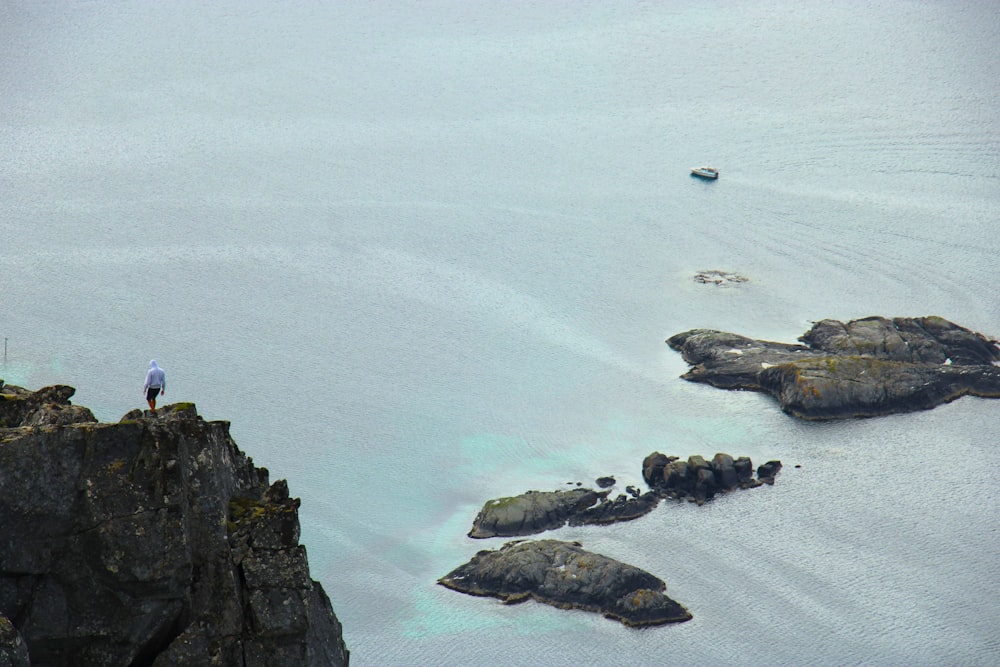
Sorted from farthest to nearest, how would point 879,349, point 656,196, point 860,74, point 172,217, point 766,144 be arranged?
point 860,74
point 766,144
point 656,196
point 172,217
point 879,349

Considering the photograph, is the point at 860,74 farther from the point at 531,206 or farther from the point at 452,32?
the point at 531,206

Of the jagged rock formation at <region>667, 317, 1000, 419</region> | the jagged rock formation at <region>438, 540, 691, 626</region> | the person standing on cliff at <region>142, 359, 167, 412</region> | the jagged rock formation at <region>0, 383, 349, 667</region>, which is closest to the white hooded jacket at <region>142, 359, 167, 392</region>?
the person standing on cliff at <region>142, 359, 167, 412</region>

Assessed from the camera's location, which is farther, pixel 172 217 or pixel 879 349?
pixel 172 217

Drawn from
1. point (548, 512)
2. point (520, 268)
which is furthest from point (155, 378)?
point (520, 268)

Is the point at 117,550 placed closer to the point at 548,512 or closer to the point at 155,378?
the point at 155,378

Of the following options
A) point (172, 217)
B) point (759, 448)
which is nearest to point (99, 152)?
point (172, 217)

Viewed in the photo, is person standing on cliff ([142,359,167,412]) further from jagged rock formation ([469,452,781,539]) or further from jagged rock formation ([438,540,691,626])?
jagged rock formation ([469,452,781,539])

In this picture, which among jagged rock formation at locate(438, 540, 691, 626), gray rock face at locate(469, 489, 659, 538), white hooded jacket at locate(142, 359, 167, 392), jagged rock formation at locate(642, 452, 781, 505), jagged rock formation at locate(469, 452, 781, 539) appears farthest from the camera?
jagged rock formation at locate(642, 452, 781, 505)
